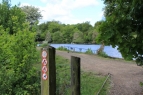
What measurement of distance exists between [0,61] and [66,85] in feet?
7.88

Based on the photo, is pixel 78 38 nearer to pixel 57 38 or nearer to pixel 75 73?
pixel 57 38

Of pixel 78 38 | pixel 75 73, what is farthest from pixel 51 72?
pixel 78 38

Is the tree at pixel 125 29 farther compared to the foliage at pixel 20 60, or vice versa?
the foliage at pixel 20 60

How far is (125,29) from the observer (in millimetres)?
3426

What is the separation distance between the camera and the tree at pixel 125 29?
11.0 ft

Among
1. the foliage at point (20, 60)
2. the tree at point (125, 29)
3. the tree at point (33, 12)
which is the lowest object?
the foliage at point (20, 60)

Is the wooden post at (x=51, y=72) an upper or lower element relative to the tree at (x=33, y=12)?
lower

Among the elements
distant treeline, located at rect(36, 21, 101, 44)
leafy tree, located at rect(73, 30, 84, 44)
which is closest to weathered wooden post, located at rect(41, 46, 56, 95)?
distant treeline, located at rect(36, 21, 101, 44)

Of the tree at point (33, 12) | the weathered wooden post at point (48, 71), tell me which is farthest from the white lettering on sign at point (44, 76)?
the tree at point (33, 12)

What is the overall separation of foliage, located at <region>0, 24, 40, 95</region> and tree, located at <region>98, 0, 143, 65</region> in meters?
3.47

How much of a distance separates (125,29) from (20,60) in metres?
3.96

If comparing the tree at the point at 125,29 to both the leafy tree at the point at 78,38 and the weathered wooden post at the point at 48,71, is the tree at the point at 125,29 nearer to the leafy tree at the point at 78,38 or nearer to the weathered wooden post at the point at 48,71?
the weathered wooden post at the point at 48,71

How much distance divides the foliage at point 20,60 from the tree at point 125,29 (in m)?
3.47

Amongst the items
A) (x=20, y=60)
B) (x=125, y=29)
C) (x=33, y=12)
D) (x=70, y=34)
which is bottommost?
(x=20, y=60)
